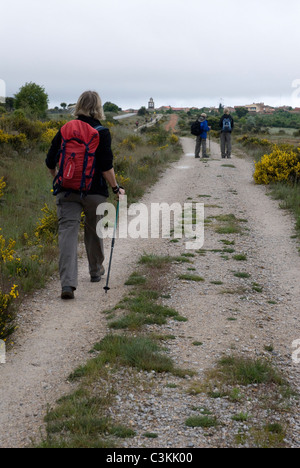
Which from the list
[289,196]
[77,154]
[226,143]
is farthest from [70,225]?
[226,143]

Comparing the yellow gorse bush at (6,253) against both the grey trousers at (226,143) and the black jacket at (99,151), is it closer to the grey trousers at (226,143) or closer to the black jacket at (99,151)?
the black jacket at (99,151)

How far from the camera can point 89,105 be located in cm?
578

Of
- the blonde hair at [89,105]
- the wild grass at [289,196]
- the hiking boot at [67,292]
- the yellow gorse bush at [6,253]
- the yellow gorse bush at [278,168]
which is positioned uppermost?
the blonde hair at [89,105]

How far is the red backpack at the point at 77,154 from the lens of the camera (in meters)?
5.52

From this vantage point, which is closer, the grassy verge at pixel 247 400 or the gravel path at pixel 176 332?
the grassy verge at pixel 247 400

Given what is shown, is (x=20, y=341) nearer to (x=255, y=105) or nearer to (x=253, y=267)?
(x=253, y=267)

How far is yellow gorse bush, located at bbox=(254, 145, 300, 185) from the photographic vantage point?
1446cm

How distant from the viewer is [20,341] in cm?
518

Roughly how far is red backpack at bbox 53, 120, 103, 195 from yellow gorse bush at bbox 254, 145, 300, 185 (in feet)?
32.1

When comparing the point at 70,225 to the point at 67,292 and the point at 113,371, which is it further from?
the point at 113,371

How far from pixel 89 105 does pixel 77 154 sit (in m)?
0.64

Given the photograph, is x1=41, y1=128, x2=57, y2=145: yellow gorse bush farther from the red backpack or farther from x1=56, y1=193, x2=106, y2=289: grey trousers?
the red backpack

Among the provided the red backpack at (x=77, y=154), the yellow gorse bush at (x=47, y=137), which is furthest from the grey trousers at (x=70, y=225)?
the yellow gorse bush at (x=47, y=137)

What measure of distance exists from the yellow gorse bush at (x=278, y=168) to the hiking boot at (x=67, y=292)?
9801mm
